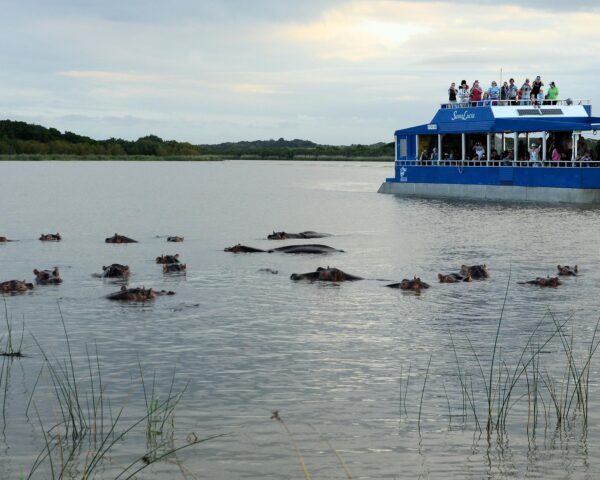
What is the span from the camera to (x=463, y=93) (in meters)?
56.4

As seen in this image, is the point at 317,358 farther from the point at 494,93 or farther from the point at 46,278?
the point at 494,93

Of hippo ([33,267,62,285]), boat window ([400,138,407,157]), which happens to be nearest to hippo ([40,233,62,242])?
hippo ([33,267,62,285])

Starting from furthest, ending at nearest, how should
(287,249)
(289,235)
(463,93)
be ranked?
(463,93)
(289,235)
(287,249)

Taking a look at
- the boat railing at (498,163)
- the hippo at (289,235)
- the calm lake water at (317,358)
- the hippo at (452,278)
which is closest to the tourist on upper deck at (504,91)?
the boat railing at (498,163)

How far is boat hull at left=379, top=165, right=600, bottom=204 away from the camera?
156 ft

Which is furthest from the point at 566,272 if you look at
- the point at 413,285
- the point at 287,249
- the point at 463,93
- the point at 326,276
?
the point at 463,93

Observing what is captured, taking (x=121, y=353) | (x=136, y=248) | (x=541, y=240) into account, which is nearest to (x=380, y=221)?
(x=541, y=240)

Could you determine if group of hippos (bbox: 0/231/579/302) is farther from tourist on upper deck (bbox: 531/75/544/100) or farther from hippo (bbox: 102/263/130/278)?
tourist on upper deck (bbox: 531/75/544/100)

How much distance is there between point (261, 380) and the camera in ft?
40.9

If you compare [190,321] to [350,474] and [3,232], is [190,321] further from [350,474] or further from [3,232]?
[3,232]

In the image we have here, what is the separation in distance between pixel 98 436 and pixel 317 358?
4372 millimetres

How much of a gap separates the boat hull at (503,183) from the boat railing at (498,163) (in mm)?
220

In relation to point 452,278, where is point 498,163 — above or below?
above

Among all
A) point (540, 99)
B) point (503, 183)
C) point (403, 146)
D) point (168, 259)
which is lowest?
point (168, 259)
